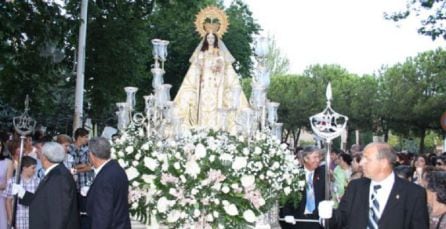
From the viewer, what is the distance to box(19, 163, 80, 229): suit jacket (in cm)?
801

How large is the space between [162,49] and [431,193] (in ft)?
29.8

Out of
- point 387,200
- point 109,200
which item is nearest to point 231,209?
point 109,200

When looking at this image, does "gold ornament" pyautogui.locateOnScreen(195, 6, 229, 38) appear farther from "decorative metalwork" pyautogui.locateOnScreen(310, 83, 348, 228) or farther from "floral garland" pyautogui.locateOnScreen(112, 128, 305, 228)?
"floral garland" pyautogui.locateOnScreen(112, 128, 305, 228)

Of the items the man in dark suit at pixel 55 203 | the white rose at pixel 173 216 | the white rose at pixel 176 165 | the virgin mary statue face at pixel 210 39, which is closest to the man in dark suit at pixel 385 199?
the white rose at pixel 173 216

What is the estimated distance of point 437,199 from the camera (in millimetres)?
6941

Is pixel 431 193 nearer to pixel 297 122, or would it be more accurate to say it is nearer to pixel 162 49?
pixel 162 49

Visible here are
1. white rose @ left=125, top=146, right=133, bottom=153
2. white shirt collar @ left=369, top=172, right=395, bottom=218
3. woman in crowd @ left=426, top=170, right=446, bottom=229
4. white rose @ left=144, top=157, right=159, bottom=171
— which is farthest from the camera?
white rose @ left=125, top=146, right=133, bottom=153

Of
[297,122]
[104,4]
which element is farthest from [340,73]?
[104,4]

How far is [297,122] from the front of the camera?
63344 millimetres

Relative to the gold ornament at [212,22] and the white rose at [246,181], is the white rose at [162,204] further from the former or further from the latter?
the gold ornament at [212,22]

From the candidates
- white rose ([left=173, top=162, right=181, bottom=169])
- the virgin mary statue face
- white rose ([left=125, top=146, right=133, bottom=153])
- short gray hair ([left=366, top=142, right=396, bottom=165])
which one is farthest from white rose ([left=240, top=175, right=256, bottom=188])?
the virgin mary statue face

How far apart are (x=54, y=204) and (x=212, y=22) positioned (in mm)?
14202

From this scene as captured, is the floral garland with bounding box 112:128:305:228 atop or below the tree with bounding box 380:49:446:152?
below

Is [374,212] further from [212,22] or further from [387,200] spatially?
[212,22]
